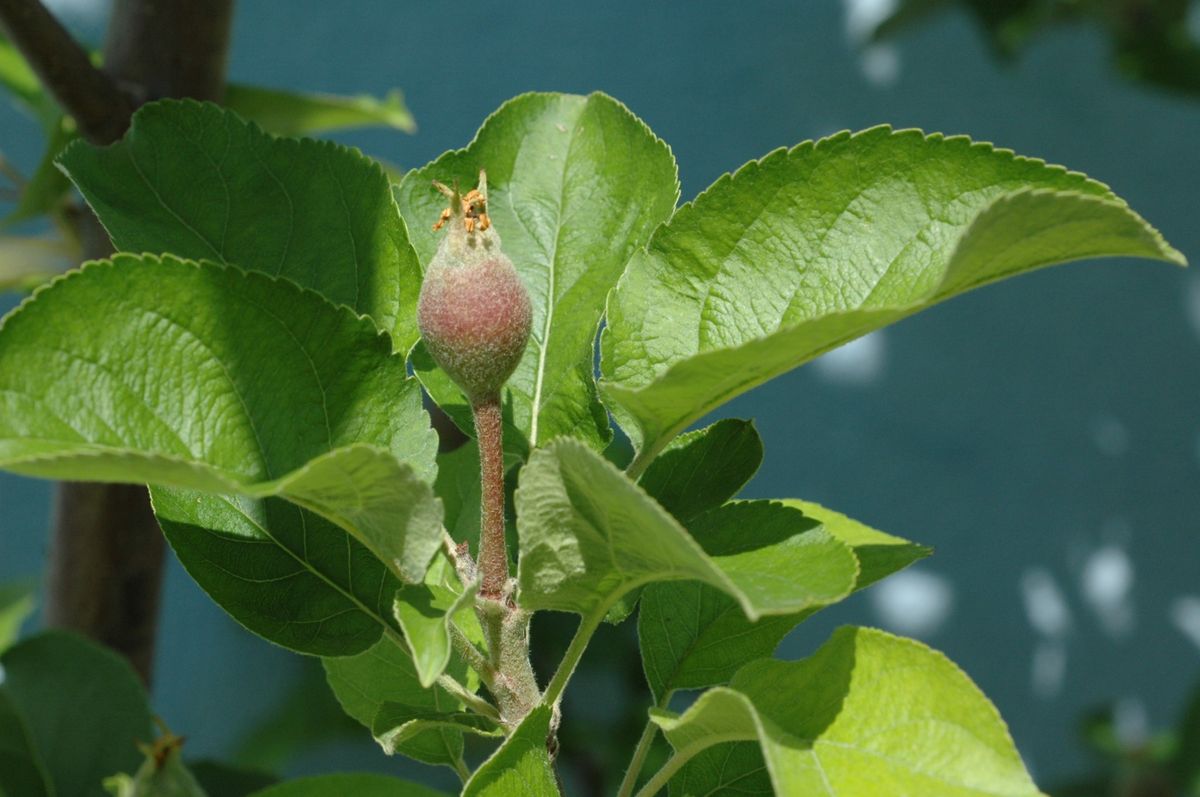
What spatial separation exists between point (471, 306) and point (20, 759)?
1.77 ft

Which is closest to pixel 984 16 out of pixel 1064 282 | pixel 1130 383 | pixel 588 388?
pixel 1064 282

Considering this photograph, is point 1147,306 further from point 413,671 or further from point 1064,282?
point 413,671

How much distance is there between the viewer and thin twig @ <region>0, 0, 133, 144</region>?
2.53 feet

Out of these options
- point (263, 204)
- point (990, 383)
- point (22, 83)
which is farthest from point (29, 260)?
point (990, 383)

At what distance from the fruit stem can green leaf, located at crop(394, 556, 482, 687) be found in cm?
2

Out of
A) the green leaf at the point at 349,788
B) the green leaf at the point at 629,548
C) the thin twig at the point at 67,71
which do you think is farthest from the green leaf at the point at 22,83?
the green leaf at the point at 629,548

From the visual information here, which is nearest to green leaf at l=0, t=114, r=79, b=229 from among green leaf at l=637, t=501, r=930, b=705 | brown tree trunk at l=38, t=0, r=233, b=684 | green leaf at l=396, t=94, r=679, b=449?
brown tree trunk at l=38, t=0, r=233, b=684

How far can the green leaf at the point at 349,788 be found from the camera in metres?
0.61

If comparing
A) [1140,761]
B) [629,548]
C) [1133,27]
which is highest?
[1133,27]

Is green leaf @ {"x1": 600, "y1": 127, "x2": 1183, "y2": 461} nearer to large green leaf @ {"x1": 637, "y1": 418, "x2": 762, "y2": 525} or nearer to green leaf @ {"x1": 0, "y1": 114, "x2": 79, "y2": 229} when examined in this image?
large green leaf @ {"x1": 637, "y1": 418, "x2": 762, "y2": 525}

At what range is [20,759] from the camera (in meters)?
0.80

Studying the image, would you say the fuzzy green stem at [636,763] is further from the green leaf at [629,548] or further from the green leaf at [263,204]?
the green leaf at [263,204]

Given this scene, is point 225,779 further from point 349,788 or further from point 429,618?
point 429,618

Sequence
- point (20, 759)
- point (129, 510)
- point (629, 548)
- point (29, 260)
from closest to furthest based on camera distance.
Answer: point (629, 548) → point (20, 759) → point (129, 510) → point (29, 260)
